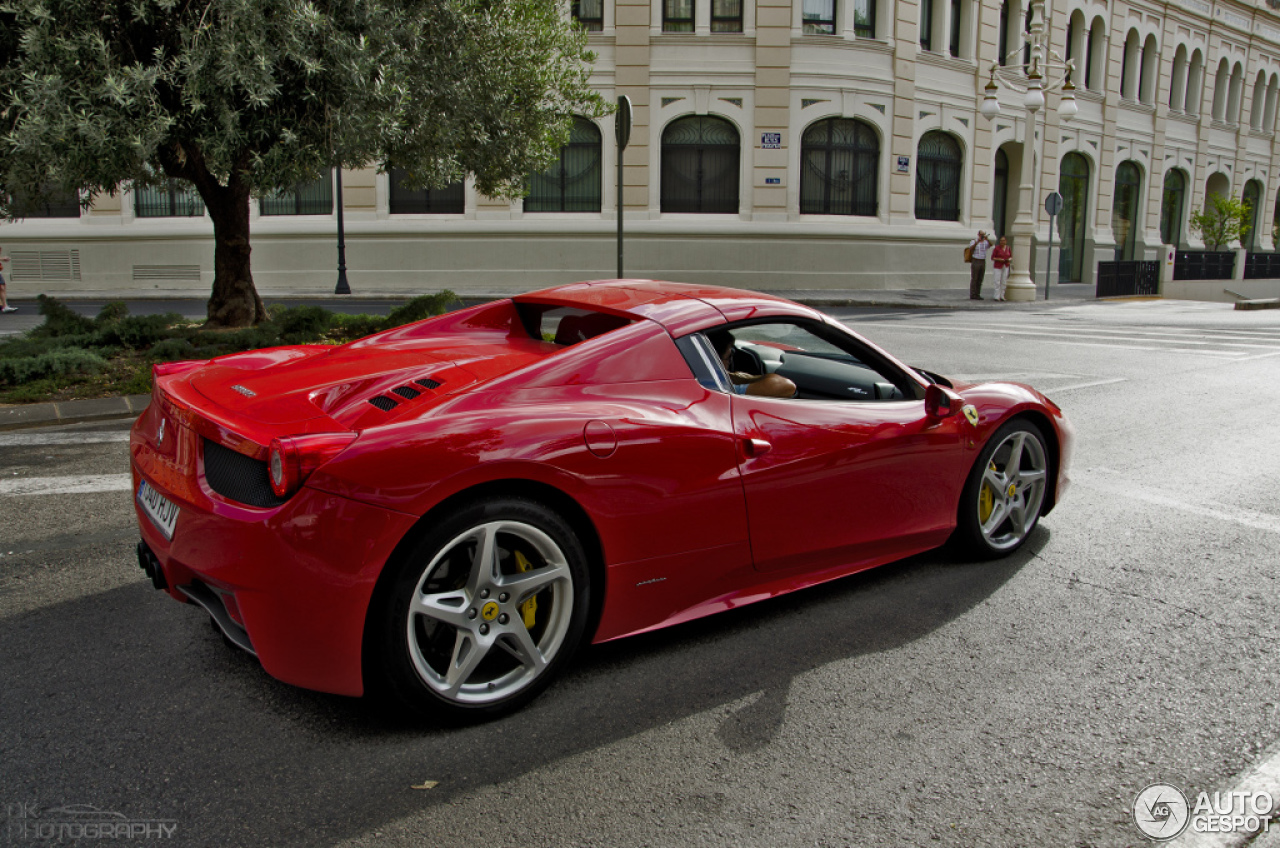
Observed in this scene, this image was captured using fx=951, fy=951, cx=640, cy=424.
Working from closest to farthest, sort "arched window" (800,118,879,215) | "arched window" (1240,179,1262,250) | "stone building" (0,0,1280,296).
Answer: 1. "stone building" (0,0,1280,296)
2. "arched window" (800,118,879,215)
3. "arched window" (1240,179,1262,250)

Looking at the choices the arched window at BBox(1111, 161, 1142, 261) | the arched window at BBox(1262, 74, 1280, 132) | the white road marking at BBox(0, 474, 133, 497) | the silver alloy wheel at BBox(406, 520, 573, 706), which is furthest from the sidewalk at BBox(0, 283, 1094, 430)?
the arched window at BBox(1262, 74, 1280, 132)

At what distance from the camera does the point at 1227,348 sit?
46.0 ft

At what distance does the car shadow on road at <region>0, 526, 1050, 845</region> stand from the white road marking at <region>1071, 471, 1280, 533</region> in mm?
2227

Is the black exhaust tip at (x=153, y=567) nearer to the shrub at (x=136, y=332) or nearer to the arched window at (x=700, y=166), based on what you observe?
the shrub at (x=136, y=332)

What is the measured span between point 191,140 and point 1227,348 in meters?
14.1

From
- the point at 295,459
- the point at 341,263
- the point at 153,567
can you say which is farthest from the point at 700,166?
the point at 295,459

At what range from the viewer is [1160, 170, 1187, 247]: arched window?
3931cm

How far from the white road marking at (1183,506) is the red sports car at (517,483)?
207 centimetres

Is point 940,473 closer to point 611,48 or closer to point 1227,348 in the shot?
point 1227,348

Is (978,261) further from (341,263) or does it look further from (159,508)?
(159,508)

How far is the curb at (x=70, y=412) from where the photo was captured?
745cm

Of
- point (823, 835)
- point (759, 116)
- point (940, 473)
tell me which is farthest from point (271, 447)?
point (759, 116)

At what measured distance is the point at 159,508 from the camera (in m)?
3.07

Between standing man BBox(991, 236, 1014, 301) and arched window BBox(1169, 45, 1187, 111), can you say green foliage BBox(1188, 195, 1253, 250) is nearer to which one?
Result: arched window BBox(1169, 45, 1187, 111)
